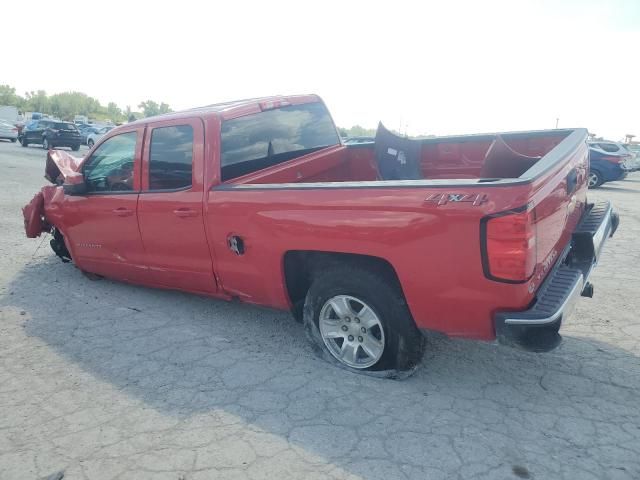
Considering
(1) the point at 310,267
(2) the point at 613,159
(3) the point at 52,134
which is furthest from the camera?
(3) the point at 52,134

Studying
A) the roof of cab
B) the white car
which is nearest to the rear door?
the roof of cab

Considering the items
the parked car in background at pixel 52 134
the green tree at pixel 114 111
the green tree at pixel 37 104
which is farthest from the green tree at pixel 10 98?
the parked car in background at pixel 52 134

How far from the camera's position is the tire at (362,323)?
125 inches

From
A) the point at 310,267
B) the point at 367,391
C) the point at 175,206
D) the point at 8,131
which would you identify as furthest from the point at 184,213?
the point at 8,131

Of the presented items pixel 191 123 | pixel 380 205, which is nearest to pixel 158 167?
pixel 191 123

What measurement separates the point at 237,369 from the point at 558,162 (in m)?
2.48

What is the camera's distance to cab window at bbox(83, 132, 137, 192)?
458 centimetres

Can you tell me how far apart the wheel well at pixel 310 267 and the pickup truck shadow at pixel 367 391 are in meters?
0.46

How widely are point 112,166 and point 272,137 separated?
63.4 inches

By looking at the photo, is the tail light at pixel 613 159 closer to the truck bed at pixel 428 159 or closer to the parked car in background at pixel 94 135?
the truck bed at pixel 428 159

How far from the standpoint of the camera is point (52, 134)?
27594mm

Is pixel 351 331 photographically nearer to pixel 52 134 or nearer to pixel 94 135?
pixel 52 134

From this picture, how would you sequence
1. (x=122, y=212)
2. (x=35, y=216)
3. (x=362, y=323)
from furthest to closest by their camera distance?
(x=35, y=216) → (x=122, y=212) → (x=362, y=323)

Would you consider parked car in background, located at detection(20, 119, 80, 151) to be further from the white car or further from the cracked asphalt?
the cracked asphalt
